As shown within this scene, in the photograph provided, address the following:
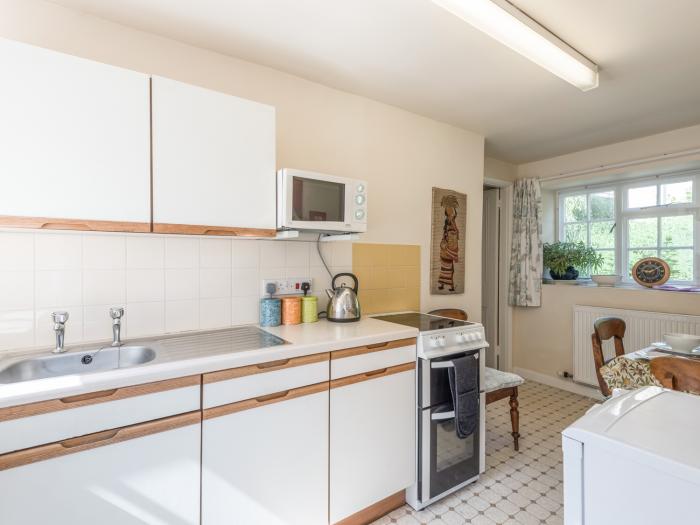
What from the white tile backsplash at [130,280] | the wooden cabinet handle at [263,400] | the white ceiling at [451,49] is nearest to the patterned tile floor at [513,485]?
the wooden cabinet handle at [263,400]

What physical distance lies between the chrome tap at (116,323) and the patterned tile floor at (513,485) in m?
1.60

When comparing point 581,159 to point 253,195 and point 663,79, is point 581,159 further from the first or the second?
point 253,195

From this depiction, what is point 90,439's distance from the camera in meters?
1.20

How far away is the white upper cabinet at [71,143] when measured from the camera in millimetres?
1311

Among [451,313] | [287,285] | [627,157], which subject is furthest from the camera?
[627,157]

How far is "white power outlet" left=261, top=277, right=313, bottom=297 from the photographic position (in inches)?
84.7

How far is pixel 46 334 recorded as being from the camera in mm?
1582

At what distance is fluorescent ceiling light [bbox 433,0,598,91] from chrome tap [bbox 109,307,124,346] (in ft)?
5.93

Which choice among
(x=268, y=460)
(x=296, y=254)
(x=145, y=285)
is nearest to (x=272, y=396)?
(x=268, y=460)

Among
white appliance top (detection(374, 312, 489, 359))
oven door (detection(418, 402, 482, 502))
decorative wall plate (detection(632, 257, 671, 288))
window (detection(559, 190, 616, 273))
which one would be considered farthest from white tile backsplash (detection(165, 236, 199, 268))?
window (detection(559, 190, 616, 273))

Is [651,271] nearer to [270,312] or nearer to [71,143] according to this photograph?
[270,312]

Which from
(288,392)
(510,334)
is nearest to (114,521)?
(288,392)

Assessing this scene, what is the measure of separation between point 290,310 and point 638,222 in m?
3.57

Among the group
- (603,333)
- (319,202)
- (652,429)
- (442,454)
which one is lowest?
(442,454)
